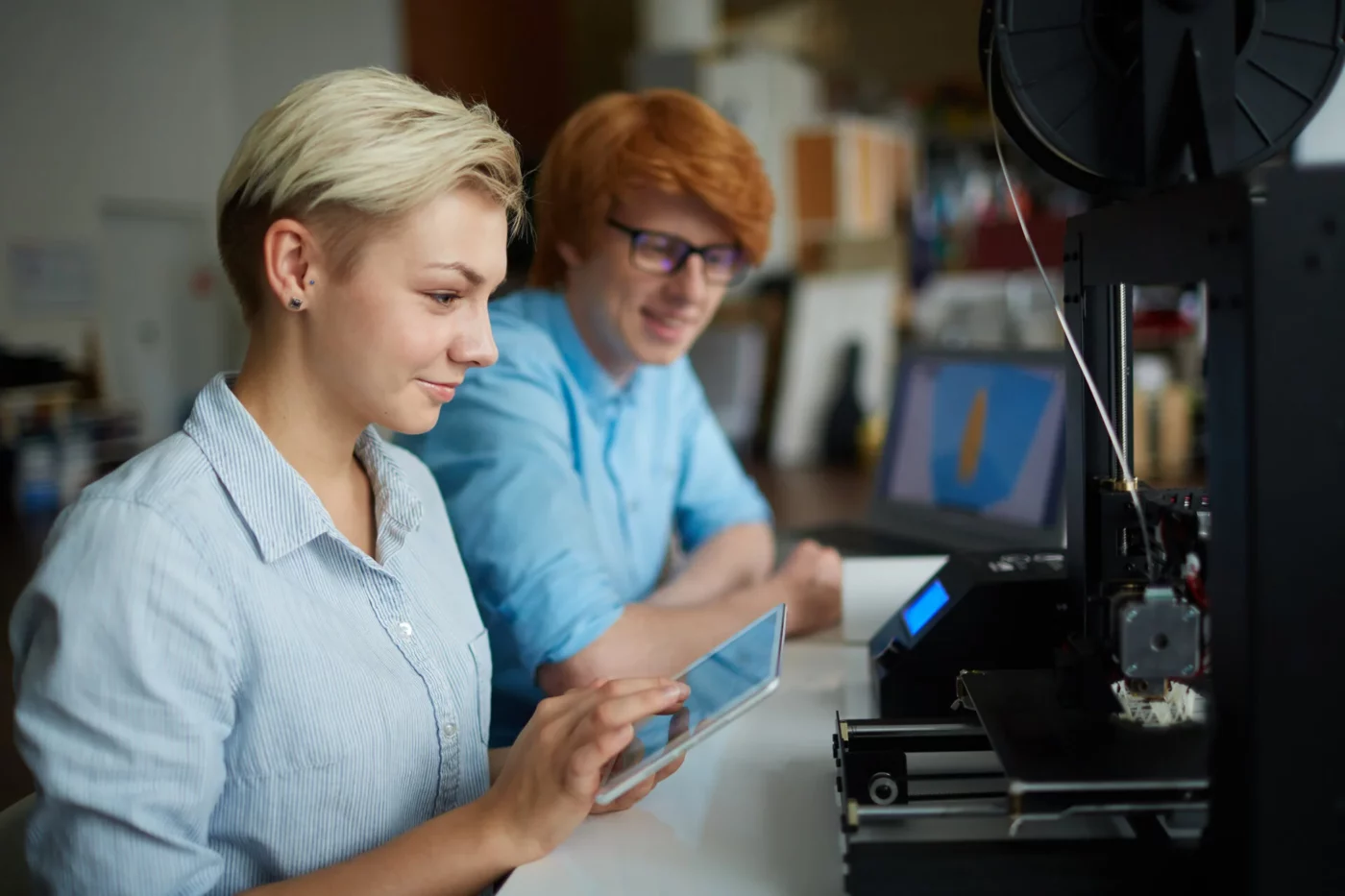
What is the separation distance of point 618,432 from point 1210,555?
1126mm

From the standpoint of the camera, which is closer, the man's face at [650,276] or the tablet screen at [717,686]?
the tablet screen at [717,686]

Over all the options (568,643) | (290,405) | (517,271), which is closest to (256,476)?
(290,405)

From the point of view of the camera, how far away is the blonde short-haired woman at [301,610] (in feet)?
2.52

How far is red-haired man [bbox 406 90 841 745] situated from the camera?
1.29 metres

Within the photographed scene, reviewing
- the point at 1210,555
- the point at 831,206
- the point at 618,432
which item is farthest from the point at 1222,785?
the point at 831,206

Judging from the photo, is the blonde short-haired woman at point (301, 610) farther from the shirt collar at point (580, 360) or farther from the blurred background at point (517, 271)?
the blurred background at point (517, 271)

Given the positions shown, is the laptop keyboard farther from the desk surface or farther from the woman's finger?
the woman's finger

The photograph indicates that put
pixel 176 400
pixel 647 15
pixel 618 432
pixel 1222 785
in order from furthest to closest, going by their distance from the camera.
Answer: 1. pixel 176 400
2. pixel 647 15
3. pixel 618 432
4. pixel 1222 785

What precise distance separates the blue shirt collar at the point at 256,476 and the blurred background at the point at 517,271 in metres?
4.52

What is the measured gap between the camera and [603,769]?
865 mm

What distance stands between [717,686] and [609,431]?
2.91 feet

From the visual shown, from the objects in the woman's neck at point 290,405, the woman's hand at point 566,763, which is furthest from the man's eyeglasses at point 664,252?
the woman's hand at point 566,763

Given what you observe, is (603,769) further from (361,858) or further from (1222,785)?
(1222,785)

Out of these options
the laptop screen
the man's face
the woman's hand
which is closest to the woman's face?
the woman's hand
